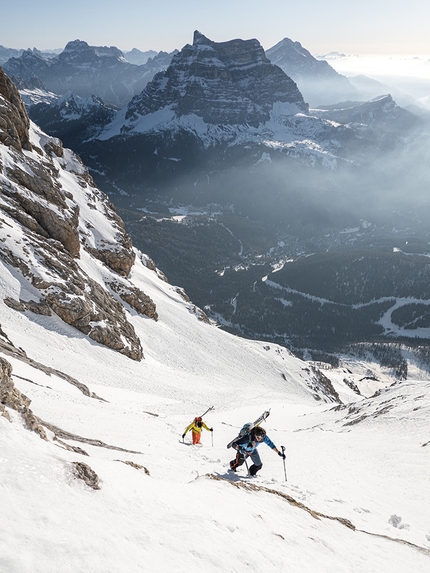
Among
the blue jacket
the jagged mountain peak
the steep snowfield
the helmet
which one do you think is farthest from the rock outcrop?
the jagged mountain peak

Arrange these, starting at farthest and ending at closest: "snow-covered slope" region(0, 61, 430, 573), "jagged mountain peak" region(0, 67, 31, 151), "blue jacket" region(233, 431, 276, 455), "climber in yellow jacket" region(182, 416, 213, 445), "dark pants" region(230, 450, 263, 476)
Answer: "jagged mountain peak" region(0, 67, 31, 151)
"climber in yellow jacket" region(182, 416, 213, 445)
"dark pants" region(230, 450, 263, 476)
"blue jacket" region(233, 431, 276, 455)
"snow-covered slope" region(0, 61, 430, 573)

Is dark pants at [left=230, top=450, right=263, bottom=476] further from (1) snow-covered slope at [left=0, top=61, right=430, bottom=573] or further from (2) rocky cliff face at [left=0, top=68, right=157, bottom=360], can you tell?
(2) rocky cliff face at [left=0, top=68, right=157, bottom=360]

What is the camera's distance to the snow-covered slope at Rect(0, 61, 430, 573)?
23.1ft

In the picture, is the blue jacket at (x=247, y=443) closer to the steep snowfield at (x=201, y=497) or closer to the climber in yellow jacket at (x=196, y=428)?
the steep snowfield at (x=201, y=497)

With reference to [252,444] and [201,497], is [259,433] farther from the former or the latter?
[201,497]

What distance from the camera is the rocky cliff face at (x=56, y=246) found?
4725 cm

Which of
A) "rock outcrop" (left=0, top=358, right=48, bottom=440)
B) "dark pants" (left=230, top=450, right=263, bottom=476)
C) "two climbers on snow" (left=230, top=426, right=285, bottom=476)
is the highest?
"rock outcrop" (left=0, top=358, right=48, bottom=440)

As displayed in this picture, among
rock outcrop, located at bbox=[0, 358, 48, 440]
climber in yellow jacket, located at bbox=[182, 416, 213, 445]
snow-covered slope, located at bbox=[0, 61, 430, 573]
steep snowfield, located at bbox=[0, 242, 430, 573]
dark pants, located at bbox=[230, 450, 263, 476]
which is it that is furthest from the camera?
climber in yellow jacket, located at bbox=[182, 416, 213, 445]

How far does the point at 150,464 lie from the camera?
45.4ft

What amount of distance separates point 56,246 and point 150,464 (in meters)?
49.6

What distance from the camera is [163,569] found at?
6410 mm

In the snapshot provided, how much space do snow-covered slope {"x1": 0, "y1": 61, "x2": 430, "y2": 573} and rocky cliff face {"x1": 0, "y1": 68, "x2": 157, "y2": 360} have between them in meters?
0.33

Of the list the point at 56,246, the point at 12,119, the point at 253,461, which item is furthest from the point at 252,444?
the point at 12,119

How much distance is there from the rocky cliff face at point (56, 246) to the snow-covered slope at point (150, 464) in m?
0.33
